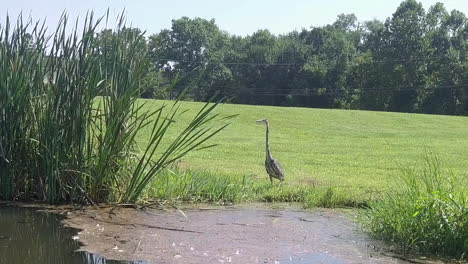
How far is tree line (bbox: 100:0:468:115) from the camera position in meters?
58.3

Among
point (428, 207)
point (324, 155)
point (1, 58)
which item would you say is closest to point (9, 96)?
point (1, 58)

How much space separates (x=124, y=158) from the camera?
9242 mm

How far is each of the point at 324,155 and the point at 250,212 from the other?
8610 millimetres

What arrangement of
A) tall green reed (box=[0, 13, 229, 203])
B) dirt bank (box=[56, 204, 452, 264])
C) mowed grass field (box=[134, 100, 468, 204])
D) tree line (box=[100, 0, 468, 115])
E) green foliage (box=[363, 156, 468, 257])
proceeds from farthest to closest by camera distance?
1. tree line (box=[100, 0, 468, 115])
2. mowed grass field (box=[134, 100, 468, 204])
3. tall green reed (box=[0, 13, 229, 203])
4. green foliage (box=[363, 156, 468, 257])
5. dirt bank (box=[56, 204, 452, 264])

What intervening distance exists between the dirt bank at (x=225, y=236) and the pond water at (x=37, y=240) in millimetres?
181

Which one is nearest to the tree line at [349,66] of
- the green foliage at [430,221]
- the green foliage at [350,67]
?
the green foliage at [350,67]

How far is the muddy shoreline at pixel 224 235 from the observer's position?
6938 millimetres

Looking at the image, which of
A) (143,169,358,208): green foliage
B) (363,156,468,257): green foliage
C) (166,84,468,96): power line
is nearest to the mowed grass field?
(143,169,358,208): green foliage

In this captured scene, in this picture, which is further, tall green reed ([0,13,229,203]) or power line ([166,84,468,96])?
power line ([166,84,468,96])

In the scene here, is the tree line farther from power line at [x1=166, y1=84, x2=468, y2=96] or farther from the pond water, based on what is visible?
the pond water

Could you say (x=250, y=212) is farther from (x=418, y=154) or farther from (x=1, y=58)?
(x=418, y=154)

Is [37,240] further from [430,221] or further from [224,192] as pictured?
[430,221]

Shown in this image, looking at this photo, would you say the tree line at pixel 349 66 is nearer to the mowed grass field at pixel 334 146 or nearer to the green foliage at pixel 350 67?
the green foliage at pixel 350 67

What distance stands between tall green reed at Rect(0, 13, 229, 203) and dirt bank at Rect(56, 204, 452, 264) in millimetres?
549
